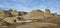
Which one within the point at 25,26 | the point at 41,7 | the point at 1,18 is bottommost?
the point at 25,26

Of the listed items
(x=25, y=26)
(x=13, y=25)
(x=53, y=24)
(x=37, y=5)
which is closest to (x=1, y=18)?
(x=13, y=25)

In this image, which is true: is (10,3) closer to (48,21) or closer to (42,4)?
(42,4)

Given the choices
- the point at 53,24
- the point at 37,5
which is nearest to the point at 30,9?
the point at 37,5

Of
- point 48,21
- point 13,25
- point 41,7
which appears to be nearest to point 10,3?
point 13,25

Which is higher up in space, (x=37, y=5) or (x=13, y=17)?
(x=37, y=5)

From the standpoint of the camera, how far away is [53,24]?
157 inches

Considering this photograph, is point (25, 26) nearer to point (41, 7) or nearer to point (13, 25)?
point (13, 25)

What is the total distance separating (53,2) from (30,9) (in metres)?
0.71

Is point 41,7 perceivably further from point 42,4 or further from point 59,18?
point 59,18

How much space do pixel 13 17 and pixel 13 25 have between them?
24cm

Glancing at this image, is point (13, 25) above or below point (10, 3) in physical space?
below

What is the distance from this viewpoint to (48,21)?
13.2ft

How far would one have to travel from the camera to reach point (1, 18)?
4004 millimetres

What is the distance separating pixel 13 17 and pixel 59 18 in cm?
132
